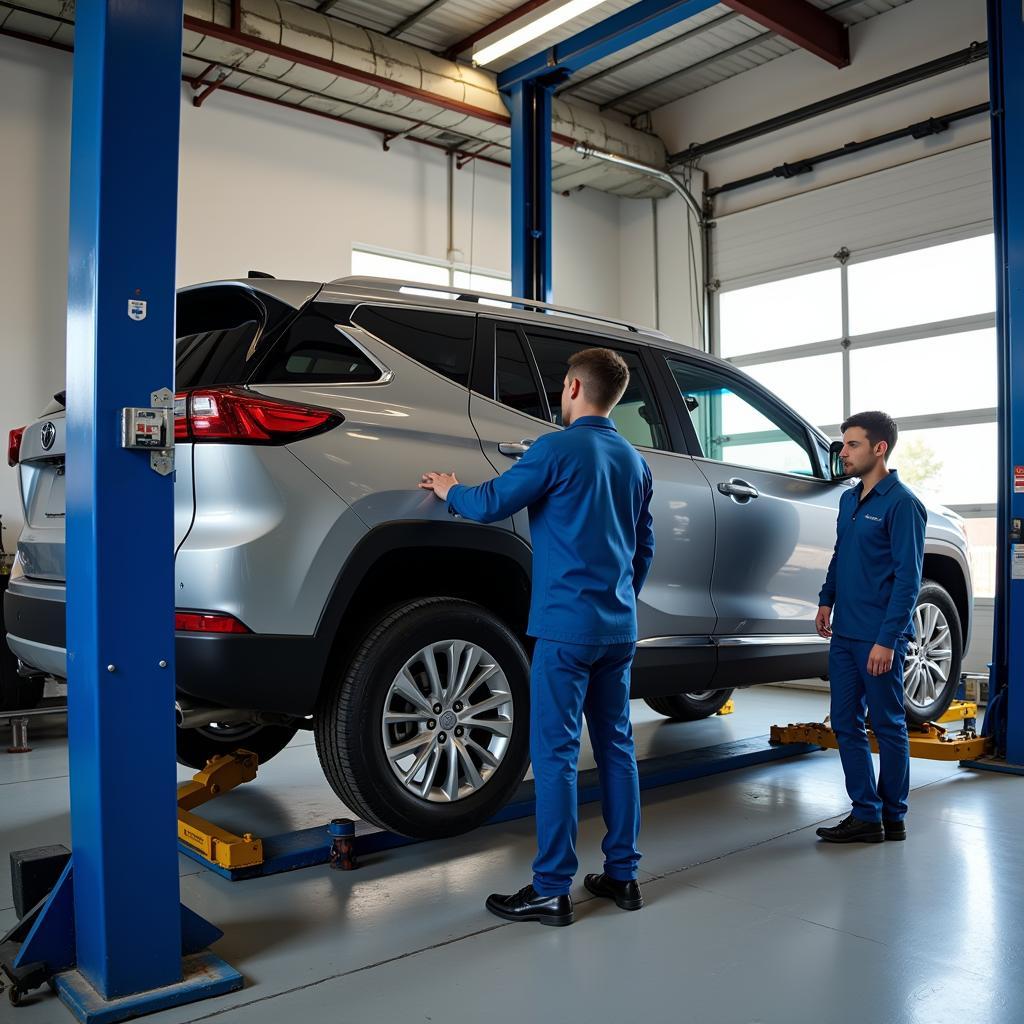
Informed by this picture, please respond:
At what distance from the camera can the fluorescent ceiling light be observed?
6414 millimetres

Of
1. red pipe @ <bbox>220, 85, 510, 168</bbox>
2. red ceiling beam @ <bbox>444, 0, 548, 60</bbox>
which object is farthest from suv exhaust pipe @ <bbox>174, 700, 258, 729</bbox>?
red pipe @ <bbox>220, 85, 510, 168</bbox>

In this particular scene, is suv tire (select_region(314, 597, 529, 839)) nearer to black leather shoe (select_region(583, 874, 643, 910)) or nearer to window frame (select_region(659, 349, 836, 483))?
black leather shoe (select_region(583, 874, 643, 910))

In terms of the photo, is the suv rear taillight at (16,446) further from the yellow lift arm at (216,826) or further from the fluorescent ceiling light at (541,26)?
the fluorescent ceiling light at (541,26)

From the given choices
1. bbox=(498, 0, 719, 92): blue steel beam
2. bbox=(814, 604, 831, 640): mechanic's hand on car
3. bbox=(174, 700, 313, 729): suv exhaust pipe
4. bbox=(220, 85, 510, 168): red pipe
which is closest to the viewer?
bbox=(174, 700, 313, 729): suv exhaust pipe

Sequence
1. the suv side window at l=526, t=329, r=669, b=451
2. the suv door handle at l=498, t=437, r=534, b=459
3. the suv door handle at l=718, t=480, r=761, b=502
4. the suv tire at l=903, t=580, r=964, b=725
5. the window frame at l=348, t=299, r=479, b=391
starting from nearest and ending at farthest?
1. the window frame at l=348, t=299, r=479, b=391
2. the suv door handle at l=498, t=437, r=534, b=459
3. the suv side window at l=526, t=329, r=669, b=451
4. the suv door handle at l=718, t=480, r=761, b=502
5. the suv tire at l=903, t=580, r=964, b=725

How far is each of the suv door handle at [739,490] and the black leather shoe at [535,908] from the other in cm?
Answer: 187

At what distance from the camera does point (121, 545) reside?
7.55 feet

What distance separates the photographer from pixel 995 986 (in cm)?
247

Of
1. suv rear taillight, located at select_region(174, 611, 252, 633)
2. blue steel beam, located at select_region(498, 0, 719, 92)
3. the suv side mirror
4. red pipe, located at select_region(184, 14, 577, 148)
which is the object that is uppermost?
red pipe, located at select_region(184, 14, 577, 148)

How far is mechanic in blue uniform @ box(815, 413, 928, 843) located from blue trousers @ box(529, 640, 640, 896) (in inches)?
44.7

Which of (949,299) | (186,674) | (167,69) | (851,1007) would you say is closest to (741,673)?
(851,1007)

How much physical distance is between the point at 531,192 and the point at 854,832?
4838 mm

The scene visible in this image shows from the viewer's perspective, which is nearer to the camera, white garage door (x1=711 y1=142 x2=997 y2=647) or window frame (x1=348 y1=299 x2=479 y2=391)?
window frame (x1=348 y1=299 x2=479 y2=391)

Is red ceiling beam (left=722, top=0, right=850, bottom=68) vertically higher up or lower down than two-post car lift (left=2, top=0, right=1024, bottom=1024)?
higher up
